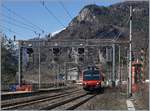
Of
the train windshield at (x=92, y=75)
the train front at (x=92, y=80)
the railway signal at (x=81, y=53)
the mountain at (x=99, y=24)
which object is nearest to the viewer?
the train front at (x=92, y=80)

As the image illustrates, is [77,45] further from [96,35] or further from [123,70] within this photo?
[96,35]

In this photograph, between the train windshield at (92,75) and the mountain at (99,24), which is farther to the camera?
the mountain at (99,24)

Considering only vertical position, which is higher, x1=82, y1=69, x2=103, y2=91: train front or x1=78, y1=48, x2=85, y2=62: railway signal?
x1=78, y1=48, x2=85, y2=62: railway signal

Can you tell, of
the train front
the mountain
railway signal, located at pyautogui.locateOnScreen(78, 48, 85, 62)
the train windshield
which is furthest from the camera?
the mountain

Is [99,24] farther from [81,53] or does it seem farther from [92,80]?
[92,80]

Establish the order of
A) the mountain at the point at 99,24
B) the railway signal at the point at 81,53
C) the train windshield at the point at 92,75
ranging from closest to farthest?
the train windshield at the point at 92,75 < the railway signal at the point at 81,53 < the mountain at the point at 99,24

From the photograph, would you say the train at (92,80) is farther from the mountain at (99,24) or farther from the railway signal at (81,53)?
the mountain at (99,24)

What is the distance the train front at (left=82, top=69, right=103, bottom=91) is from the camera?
2056 inches

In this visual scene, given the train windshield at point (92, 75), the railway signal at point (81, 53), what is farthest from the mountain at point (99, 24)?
the train windshield at point (92, 75)

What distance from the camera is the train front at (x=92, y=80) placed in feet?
171

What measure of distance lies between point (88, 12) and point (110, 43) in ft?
275

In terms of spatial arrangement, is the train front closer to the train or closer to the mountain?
the train

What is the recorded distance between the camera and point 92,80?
52938 millimetres

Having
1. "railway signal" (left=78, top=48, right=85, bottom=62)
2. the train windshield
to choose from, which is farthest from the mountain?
the train windshield
